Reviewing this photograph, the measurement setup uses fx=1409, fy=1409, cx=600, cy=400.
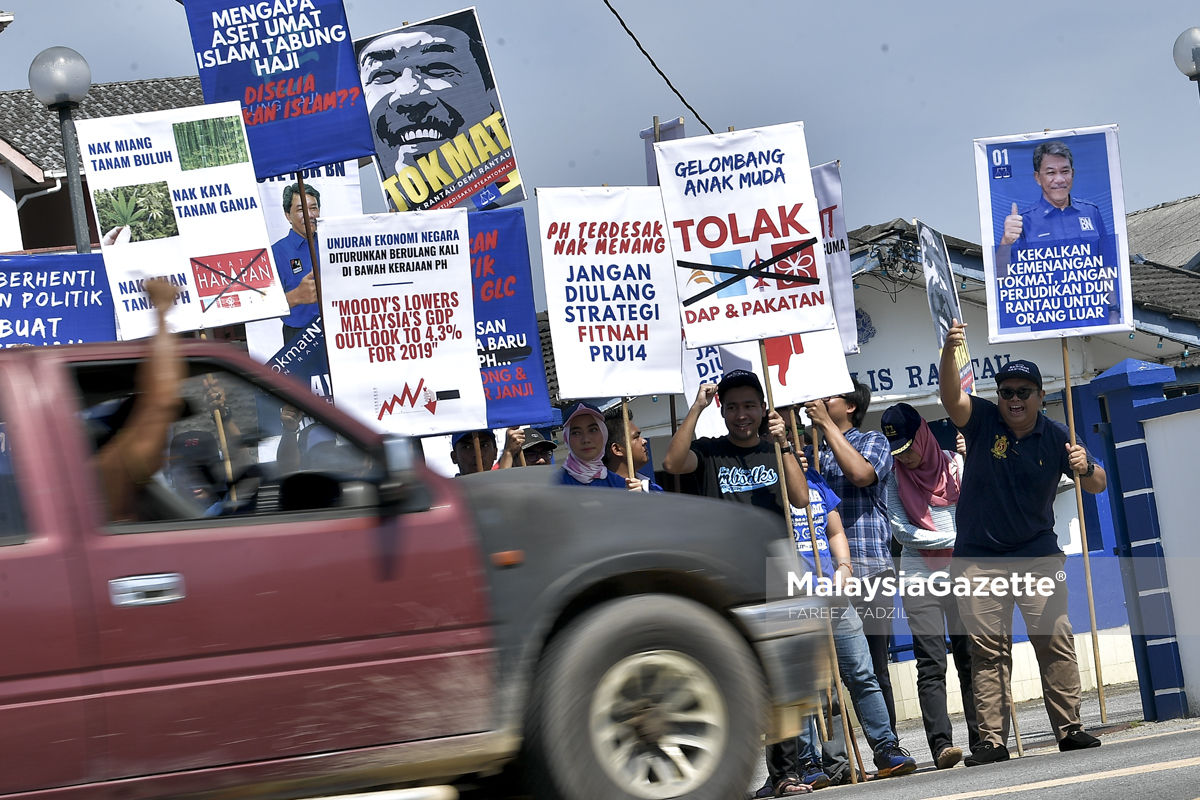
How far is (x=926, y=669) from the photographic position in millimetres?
8094

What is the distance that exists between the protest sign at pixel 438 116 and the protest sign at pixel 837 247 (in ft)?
8.28

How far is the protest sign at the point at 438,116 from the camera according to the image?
Answer: 1174cm

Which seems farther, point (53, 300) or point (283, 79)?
point (283, 79)

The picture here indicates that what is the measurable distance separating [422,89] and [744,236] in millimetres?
4094

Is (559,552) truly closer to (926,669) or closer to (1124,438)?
(926,669)

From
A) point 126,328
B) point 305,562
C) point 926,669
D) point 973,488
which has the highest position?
point 126,328

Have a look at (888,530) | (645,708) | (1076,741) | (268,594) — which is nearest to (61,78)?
(888,530)

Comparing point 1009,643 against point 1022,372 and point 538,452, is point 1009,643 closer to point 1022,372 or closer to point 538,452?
point 1022,372

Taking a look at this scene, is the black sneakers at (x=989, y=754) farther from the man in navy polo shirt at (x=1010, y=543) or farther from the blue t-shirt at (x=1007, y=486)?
the blue t-shirt at (x=1007, y=486)

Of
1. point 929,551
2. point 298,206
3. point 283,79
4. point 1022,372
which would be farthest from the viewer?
point 298,206

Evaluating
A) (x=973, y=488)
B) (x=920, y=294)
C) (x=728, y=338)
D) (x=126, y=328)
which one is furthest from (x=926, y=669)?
(x=920, y=294)

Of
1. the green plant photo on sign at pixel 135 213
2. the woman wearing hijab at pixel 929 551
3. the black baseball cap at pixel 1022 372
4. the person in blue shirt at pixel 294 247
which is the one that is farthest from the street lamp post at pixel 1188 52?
the green plant photo on sign at pixel 135 213

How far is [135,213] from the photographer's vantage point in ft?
31.3

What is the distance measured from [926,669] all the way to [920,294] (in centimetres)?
1070
